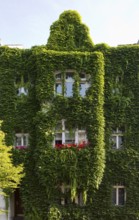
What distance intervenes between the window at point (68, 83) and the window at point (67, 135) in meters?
1.76

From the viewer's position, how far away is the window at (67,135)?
21.4 m

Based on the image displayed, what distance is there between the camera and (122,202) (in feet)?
73.0

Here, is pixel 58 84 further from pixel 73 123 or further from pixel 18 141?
pixel 18 141

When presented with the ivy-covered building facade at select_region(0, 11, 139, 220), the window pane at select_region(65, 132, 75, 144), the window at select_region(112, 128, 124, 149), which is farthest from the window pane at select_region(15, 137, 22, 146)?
the window at select_region(112, 128, 124, 149)

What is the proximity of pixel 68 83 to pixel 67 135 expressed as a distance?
299 cm

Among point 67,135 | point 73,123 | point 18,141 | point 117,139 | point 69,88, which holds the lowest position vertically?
point 18,141

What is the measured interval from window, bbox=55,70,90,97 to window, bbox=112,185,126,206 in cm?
586

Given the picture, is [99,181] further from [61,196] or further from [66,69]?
[66,69]

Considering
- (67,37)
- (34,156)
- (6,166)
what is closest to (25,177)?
(34,156)

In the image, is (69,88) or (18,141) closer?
(69,88)

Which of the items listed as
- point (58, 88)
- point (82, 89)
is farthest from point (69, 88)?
point (82, 89)

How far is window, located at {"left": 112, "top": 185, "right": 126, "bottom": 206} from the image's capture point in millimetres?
22219

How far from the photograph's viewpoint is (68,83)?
21781 mm

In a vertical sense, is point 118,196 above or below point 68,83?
below
